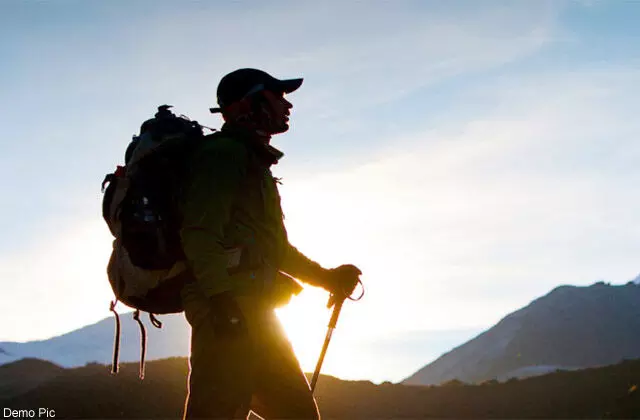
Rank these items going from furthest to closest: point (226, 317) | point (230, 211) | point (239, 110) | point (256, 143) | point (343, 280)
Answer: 1. point (343, 280)
2. point (239, 110)
3. point (256, 143)
4. point (230, 211)
5. point (226, 317)

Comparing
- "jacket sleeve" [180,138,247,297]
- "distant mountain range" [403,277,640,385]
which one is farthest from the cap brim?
"distant mountain range" [403,277,640,385]

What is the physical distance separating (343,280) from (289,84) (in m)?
1.52

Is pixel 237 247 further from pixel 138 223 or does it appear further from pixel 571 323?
pixel 571 323

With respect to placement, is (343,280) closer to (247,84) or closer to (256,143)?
(256,143)

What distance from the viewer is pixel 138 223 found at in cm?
452

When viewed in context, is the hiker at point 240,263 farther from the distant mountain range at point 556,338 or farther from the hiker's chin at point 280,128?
the distant mountain range at point 556,338

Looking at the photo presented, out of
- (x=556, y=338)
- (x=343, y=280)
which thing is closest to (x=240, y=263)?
(x=343, y=280)

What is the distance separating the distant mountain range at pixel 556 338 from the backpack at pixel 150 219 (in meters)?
61.0

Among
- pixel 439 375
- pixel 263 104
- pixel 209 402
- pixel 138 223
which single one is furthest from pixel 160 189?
pixel 439 375

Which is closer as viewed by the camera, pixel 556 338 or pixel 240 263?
pixel 240 263

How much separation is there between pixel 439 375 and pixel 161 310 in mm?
69715

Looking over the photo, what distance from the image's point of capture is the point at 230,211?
4629 mm

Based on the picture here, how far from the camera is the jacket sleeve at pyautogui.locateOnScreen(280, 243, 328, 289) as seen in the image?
561 cm

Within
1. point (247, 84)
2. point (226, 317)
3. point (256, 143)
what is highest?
point (247, 84)
